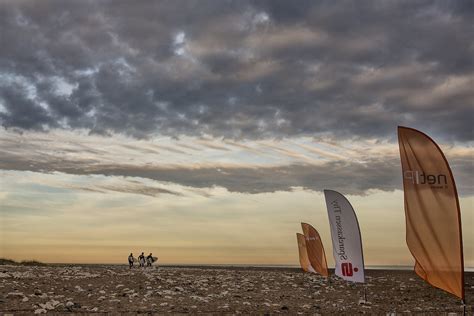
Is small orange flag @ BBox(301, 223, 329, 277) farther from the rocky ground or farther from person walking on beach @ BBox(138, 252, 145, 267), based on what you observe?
person walking on beach @ BBox(138, 252, 145, 267)

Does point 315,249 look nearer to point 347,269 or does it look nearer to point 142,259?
point 347,269

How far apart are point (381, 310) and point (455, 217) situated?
360 inches

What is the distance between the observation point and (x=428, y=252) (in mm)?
15680

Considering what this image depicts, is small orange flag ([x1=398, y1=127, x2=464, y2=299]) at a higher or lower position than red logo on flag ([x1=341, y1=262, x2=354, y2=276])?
higher

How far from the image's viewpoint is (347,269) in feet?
87.8

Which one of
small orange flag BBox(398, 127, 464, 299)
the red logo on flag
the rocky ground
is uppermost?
small orange flag BBox(398, 127, 464, 299)

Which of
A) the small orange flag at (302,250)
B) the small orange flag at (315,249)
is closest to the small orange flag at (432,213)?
the small orange flag at (315,249)

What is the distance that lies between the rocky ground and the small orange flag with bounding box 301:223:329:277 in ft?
9.30

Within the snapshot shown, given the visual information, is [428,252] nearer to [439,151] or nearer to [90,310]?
[439,151]

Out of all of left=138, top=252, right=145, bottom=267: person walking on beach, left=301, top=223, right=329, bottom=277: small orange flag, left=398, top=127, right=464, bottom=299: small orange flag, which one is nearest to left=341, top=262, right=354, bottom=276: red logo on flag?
left=301, top=223, right=329, bottom=277: small orange flag

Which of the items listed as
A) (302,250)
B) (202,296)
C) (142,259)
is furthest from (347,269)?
(142,259)

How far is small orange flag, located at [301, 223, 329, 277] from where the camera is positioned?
3711cm

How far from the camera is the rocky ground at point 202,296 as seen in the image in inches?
808

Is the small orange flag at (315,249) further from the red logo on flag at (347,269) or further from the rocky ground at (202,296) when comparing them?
the red logo on flag at (347,269)
